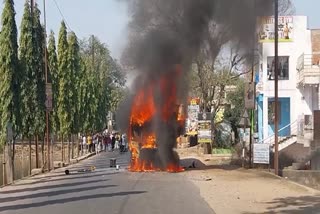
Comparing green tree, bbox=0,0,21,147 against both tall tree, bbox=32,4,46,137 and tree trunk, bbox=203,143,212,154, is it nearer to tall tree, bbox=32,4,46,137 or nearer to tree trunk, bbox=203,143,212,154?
tall tree, bbox=32,4,46,137

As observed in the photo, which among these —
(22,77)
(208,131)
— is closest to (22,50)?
(22,77)

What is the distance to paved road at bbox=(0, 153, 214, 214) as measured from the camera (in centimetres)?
1434

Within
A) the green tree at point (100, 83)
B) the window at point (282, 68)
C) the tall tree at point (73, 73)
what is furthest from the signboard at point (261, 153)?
the green tree at point (100, 83)

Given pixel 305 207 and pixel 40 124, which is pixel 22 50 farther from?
pixel 305 207

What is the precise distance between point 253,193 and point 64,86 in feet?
77.1

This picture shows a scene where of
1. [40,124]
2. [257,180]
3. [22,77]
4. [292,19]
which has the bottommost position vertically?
[257,180]

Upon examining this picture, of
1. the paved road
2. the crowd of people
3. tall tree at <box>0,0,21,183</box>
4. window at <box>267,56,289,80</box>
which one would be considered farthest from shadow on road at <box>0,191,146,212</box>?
the crowd of people

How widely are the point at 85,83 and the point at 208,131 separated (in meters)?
18.4

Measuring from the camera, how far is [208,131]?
37.8 meters

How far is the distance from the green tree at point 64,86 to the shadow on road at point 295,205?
25089mm

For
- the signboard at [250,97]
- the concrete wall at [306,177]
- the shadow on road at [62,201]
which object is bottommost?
the concrete wall at [306,177]

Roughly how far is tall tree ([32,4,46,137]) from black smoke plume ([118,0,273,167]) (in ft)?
15.1

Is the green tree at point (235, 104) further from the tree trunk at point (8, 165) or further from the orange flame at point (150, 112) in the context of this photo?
the tree trunk at point (8, 165)

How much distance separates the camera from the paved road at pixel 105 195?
47.0 feet
